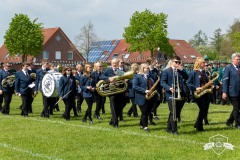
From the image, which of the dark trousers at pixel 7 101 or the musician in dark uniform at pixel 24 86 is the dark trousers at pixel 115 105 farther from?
the dark trousers at pixel 7 101

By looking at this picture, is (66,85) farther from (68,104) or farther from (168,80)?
(168,80)

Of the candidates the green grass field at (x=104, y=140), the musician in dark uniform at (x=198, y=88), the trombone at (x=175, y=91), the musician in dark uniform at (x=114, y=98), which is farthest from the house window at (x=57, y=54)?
the trombone at (x=175, y=91)

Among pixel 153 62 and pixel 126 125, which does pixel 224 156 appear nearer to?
pixel 126 125

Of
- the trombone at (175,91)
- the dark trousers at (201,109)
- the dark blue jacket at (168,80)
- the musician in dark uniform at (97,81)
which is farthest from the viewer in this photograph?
the musician in dark uniform at (97,81)

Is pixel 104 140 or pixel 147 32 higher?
pixel 147 32

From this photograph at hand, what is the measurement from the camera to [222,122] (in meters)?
13.6

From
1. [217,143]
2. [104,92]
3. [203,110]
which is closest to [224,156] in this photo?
[217,143]

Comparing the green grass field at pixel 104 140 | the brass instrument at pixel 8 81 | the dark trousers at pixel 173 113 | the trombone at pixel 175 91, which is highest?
the brass instrument at pixel 8 81

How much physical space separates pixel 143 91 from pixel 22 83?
18.9ft

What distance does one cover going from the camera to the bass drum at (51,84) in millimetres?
15219

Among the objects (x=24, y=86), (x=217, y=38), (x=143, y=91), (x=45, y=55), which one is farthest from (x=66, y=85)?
(x=217, y=38)

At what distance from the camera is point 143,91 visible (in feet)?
38.1

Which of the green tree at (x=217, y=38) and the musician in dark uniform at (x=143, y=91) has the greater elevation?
the green tree at (x=217, y=38)

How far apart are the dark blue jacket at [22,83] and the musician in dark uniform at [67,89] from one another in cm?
158
